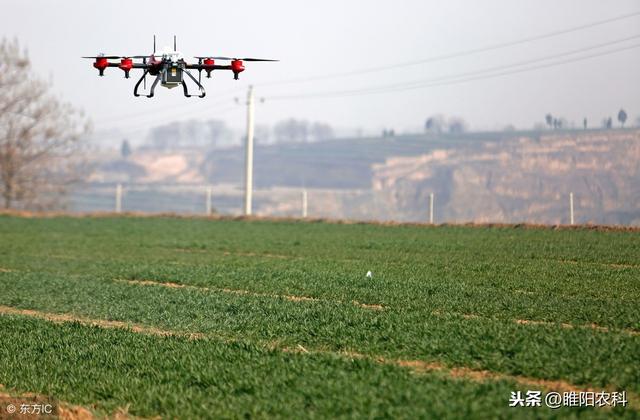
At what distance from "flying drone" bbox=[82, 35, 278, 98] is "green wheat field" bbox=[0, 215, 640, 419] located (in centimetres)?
455

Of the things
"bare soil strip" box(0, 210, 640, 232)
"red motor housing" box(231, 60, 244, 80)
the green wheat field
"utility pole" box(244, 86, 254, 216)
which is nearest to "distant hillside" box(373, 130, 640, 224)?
"utility pole" box(244, 86, 254, 216)

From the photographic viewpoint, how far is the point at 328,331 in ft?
60.7

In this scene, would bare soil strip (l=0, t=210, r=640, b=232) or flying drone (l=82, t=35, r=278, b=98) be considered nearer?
flying drone (l=82, t=35, r=278, b=98)

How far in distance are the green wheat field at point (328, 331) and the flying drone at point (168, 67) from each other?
455 centimetres

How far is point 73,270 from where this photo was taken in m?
34.0

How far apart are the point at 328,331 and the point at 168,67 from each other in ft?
21.2

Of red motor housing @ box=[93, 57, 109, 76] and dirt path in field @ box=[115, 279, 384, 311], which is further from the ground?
red motor housing @ box=[93, 57, 109, 76]

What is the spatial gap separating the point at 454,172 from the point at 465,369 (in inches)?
6284

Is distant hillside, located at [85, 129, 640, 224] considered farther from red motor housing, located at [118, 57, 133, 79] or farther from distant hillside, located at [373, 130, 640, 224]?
red motor housing, located at [118, 57, 133, 79]

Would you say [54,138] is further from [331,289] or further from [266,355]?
[266,355]

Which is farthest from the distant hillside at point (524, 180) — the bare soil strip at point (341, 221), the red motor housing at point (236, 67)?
the red motor housing at point (236, 67)

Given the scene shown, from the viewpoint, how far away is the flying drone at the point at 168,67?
47.5ft

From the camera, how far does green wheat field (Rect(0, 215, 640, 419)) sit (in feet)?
44.8

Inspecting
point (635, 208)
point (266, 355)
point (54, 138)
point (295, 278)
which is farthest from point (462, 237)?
point (635, 208)
